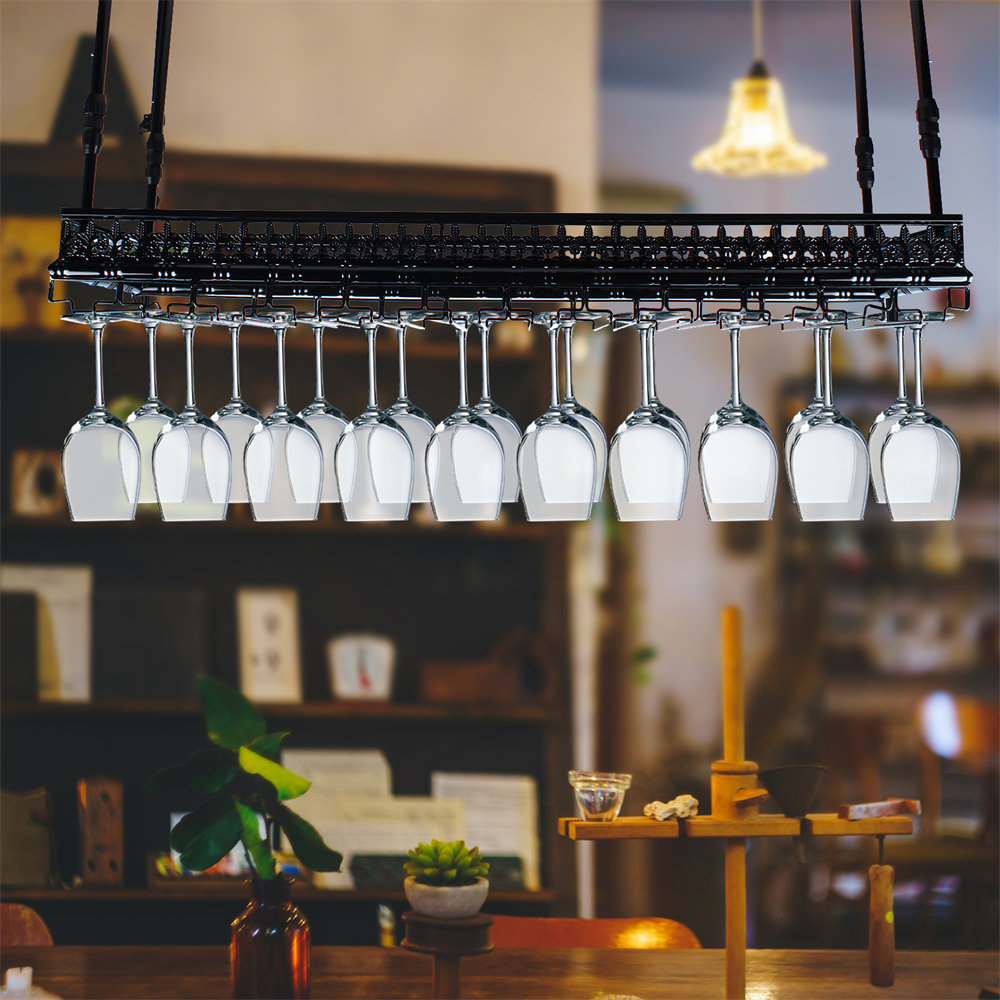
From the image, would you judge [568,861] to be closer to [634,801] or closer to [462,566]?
[634,801]

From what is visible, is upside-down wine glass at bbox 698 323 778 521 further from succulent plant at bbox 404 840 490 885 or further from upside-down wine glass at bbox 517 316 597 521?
succulent plant at bbox 404 840 490 885

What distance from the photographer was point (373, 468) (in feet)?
3.88

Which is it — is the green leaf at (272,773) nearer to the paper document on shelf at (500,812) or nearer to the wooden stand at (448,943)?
the wooden stand at (448,943)

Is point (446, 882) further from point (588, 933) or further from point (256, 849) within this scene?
point (588, 933)

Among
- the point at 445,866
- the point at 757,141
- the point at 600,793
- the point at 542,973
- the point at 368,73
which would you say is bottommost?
the point at 542,973

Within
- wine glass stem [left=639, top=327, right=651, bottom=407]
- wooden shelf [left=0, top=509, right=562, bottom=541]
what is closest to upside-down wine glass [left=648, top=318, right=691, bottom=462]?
wine glass stem [left=639, top=327, right=651, bottom=407]

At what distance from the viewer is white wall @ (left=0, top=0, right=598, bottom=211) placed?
133 inches

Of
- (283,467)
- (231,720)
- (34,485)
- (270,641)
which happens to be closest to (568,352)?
(283,467)

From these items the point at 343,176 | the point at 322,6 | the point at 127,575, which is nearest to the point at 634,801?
the point at 127,575

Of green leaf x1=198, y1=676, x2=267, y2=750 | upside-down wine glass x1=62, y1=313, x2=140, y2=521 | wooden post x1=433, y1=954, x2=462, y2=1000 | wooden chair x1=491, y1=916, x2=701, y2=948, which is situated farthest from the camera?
wooden chair x1=491, y1=916, x2=701, y2=948

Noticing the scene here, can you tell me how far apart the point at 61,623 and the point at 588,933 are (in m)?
1.84

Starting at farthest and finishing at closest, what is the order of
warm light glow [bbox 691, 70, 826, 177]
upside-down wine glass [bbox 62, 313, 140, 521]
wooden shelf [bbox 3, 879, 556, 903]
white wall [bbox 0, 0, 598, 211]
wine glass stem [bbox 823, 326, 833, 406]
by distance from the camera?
white wall [bbox 0, 0, 598, 211], warm light glow [bbox 691, 70, 826, 177], wooden shelf [bbox 3, 879, 556, 903], wine glass stem [bbox 823, 326, 833, 406], upside-down wine glass [bbox 62, 313, 140, 521]

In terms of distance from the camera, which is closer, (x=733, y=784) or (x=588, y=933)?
(x=733, y=784)

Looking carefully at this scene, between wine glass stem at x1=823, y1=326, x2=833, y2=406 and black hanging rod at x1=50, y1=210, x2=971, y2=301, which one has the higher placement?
black hanging rod at x1=50, y1=210, x2=971, y2=301
